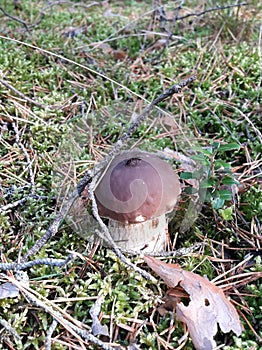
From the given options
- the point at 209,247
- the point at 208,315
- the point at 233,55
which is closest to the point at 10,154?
the point at 209,247

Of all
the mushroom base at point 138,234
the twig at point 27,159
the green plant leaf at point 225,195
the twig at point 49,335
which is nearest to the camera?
the twig at point 49,335

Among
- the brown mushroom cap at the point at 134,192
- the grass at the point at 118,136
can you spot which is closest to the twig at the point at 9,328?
the grass at the point at 118,136

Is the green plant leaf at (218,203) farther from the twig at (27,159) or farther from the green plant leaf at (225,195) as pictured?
the twig at (27,159)

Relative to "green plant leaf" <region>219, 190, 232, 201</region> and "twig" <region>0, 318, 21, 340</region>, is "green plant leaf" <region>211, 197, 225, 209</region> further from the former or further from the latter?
"twig" <region>0, 318, 21, 340</region>

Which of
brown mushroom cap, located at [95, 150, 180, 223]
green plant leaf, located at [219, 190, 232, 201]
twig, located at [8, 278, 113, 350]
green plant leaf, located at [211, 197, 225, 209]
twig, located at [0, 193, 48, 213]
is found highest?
brown mushroom cap, located at [95, 150, 180, 223]

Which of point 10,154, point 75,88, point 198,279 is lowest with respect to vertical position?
point 198,279

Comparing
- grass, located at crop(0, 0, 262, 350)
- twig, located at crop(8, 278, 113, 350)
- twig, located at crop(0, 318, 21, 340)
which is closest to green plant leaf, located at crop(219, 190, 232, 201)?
grass, located at crop(0, 0, 262, 350)

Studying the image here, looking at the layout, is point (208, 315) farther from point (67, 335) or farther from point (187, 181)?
point (187, 181)
